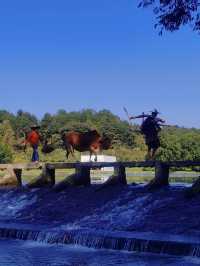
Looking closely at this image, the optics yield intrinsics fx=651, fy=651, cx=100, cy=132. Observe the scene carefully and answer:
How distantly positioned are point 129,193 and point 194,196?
113 inches

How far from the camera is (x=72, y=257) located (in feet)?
49.1

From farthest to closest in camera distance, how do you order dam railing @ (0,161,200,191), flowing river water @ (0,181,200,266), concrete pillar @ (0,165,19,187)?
concrete pillar @ (0,165,19,187), dam railing @ (0,161,200,191), flowing river water @ (0,181,200,266)

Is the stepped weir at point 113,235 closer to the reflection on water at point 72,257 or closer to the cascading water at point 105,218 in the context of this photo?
the cascading water at point 105,218

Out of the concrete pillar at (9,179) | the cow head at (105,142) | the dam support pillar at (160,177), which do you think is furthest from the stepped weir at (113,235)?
the concrete pillar at (9,179)

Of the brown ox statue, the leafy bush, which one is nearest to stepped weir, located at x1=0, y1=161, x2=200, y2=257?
the brown ox statue

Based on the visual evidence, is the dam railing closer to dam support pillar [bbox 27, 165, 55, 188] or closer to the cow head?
dam support pillar [bbox 27, 165, 55, 188]

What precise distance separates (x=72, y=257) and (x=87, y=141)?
514 inches

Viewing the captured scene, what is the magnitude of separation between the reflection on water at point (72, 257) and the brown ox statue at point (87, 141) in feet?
36.5

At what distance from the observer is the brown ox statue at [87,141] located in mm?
27672

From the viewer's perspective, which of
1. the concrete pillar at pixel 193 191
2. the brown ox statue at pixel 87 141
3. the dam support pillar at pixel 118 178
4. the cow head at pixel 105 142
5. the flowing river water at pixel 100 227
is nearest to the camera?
the flowing river water at pixel 100 227

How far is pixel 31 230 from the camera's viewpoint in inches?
701

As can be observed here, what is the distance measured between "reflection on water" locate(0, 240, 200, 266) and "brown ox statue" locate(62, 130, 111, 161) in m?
11.1

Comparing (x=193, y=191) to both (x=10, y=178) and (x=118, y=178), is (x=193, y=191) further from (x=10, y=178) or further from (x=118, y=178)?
(x=10, y=178)

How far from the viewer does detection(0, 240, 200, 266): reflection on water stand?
1398cm
